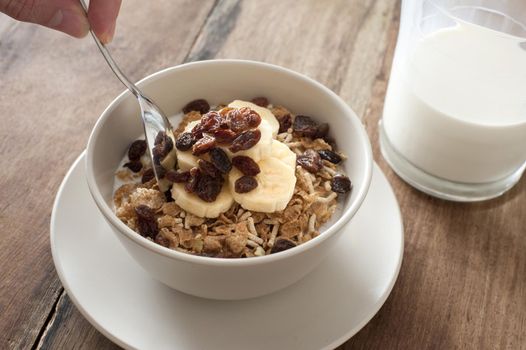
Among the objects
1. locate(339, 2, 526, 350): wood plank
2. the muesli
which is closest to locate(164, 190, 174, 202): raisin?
the muesli

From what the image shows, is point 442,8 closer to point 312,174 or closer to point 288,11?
point 312,174

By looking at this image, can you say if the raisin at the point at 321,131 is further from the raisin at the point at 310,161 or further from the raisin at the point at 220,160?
A: the raisin at the point at 220,160

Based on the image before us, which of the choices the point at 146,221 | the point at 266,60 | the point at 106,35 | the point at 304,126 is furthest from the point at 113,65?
the point at 266,60

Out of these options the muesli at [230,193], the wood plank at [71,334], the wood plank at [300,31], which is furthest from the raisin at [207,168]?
the wood plank at [300,31]

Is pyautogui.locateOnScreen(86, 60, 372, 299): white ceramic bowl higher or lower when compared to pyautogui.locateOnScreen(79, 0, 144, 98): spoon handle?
lower

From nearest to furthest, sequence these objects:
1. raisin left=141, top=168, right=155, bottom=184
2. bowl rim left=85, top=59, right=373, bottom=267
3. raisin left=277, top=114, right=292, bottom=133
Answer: bowl rim left=85, top=59, right=373, bottom=267 < raisin left=141, top=168, right=155, bottom=184 < raisin left=277, top=114, right=292, bottom=133

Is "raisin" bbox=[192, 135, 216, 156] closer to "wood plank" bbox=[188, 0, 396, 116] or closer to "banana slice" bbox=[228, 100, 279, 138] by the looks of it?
"banana slice" bbox=[228, 100, 279, 138]
